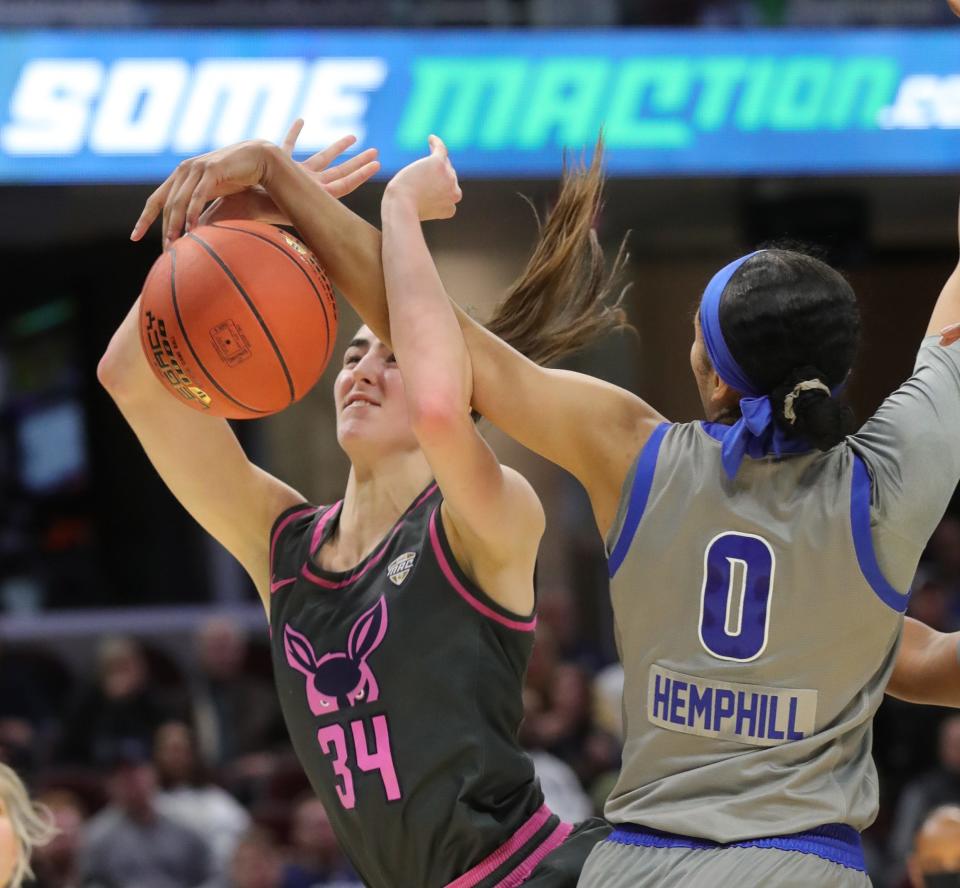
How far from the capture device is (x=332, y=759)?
2729mm

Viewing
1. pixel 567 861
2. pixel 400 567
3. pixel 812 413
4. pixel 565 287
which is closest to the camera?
pixel 812 413

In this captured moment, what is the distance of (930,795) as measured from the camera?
7707mm

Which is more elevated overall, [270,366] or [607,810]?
[270,366]

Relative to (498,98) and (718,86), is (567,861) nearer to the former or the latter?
(498,98)

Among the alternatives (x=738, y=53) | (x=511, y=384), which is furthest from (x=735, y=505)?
(x=738, y=53)

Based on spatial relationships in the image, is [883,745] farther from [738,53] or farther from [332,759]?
[332,759]

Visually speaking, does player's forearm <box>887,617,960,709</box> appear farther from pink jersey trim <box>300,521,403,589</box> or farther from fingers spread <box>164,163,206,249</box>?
fingers spread <box>164,163,206,249</box>

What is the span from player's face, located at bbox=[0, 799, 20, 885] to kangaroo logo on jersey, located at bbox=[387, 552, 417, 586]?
111cm

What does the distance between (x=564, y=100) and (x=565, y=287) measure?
6.71 meters

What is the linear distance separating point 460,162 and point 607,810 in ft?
24.2

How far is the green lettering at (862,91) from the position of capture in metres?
9.58

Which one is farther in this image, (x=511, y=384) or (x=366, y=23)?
(x=366, y=23)

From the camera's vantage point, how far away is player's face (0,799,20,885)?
3.24 m

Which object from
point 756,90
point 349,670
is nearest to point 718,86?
point 756,90
